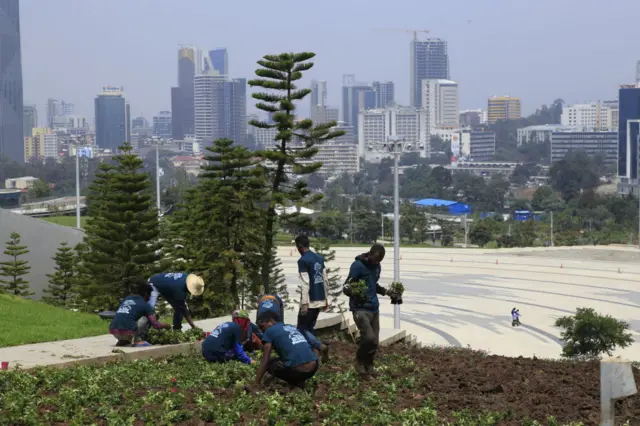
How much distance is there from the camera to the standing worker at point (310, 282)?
9.23 meters

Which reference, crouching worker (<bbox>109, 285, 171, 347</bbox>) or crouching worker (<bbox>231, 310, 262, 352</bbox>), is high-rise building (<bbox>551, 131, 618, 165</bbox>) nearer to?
crouching worker (<bbox>109, 285, 171, 347</bbox>)

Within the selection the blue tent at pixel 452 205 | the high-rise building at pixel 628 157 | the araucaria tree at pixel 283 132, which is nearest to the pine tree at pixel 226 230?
the araucaria tree at pixel 283 132

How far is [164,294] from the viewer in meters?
10.8

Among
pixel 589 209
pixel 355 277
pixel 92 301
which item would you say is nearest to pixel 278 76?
pixel 92 301

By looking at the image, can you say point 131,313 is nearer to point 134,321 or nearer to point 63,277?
point 134,321

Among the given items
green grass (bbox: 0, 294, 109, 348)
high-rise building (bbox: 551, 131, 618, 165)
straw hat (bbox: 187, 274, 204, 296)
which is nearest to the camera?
straw hat (bbox: 187, 274, 204, 296)

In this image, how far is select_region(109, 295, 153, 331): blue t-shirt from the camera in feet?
33.1

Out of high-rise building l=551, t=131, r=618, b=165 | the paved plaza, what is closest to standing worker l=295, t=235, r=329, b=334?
the paved plaza

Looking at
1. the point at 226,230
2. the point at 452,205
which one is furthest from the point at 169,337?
the point at 452,205

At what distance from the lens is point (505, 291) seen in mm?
43750

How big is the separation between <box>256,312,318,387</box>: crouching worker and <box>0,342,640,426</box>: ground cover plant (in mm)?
132

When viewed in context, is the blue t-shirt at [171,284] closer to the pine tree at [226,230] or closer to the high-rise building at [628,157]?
the pine tree at [226,230]

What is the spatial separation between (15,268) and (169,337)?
19.0 m

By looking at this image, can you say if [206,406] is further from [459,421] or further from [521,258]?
[521,258]
